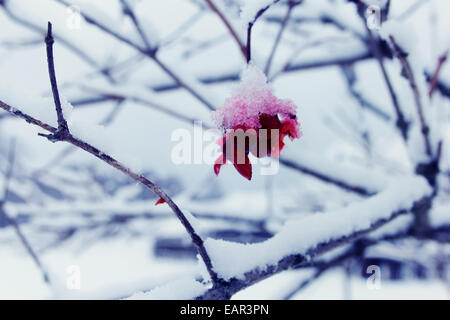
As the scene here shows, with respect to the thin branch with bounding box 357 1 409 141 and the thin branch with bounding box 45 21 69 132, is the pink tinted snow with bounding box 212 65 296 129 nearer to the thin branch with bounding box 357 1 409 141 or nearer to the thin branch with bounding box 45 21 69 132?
the thin branch with bounding box 45 21 69 132

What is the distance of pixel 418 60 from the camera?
0.81 m

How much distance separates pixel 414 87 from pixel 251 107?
0.52 meters

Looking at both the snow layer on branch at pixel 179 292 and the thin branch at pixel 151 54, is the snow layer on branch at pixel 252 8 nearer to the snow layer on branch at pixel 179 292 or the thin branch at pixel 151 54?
the snow layer on branch at pixel 179 292

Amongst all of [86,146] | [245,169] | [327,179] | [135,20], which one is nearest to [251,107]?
[245,169]

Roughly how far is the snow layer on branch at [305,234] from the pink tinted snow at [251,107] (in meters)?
0.16

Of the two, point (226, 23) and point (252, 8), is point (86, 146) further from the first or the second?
point (226, 23)

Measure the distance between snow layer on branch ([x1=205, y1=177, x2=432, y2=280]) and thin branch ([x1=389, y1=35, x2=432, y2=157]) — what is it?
163mm

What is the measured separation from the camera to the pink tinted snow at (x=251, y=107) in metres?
0.41

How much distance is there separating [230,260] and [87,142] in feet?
0.73
